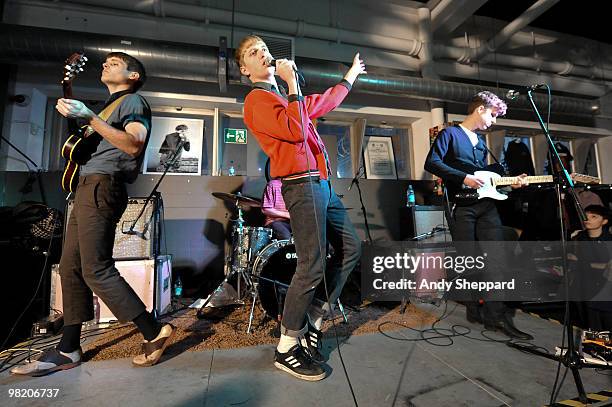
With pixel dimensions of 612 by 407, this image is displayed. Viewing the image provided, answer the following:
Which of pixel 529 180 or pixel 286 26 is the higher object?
pixel 286 26

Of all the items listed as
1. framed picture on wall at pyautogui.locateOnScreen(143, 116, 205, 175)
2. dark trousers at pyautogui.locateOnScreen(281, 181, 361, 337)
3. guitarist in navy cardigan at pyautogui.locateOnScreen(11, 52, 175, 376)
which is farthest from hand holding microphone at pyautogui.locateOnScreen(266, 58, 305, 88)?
framed picture on wall at pyautogui.locateOnScreen(143, 116, 205, 175)

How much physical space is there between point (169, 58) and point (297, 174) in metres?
3.00

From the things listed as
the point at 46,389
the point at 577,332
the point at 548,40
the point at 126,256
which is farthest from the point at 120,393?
the point at 548,40

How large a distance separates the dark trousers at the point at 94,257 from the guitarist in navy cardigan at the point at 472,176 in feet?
7.57

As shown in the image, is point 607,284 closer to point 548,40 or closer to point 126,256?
point 126,256

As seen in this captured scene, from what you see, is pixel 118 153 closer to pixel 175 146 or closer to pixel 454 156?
pixel 454 156

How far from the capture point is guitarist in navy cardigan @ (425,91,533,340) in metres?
2.26

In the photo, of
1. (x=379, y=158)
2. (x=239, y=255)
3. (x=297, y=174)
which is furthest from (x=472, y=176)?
(x=379, y=158)

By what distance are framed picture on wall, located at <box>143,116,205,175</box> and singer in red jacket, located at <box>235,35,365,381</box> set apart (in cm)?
295

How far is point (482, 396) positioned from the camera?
1296 mm

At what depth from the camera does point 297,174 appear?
1.51 metres

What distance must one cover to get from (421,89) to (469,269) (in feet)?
9.17

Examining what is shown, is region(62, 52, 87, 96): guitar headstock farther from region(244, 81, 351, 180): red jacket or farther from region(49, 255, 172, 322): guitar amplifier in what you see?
region(49, 255, 172, 322): guitar amplifier

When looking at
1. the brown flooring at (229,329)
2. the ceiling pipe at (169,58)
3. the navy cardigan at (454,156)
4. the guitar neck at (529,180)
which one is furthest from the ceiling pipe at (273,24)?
the brown flooring at (229,329)
